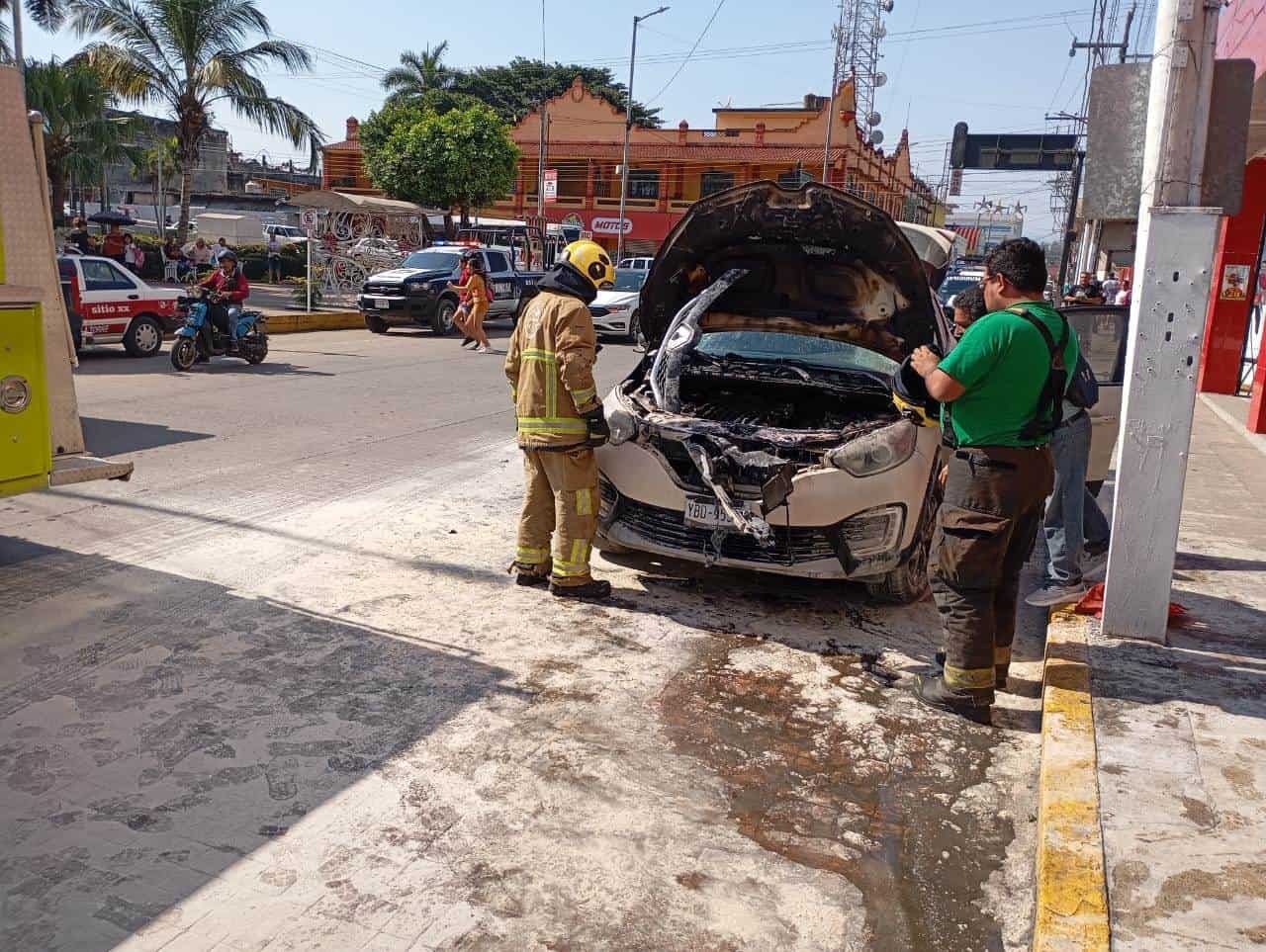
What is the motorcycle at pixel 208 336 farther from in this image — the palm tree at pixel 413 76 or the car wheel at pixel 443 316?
the palm tree at pixel 413 76

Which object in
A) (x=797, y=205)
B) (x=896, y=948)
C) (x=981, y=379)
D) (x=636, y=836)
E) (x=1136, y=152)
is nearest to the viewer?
(x=896, y=948)

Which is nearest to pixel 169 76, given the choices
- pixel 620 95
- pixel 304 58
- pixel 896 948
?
pixel 304 58

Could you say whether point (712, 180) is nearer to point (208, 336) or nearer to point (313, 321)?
point (313, 321)

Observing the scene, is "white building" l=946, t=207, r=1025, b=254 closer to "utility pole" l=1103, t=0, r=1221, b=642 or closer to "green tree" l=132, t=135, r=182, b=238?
"green tree" l=132, t=135, r=182, b=238

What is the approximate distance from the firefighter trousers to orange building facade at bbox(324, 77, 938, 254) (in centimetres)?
4127

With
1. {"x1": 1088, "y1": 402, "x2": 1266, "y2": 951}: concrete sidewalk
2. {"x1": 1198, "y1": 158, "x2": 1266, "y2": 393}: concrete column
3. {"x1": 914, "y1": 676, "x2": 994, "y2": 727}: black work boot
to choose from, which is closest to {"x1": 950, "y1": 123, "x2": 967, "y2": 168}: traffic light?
{"x1": 1198, "y1": 158, "x2": 1266, "y2": 393}: concrete column

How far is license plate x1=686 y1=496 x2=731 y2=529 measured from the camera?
18.4ft

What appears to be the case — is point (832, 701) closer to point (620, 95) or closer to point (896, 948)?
point (896, 948)

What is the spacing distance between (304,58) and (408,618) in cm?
2396

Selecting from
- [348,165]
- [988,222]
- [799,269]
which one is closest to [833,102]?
[348,165]

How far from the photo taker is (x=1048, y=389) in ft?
14.5

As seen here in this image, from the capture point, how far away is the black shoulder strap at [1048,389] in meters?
4.39

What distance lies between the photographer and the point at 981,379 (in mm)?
4359

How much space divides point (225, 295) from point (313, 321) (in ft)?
24.2
